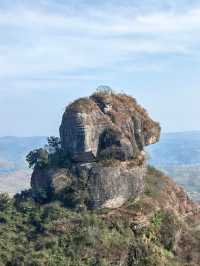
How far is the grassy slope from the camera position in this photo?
3838cm

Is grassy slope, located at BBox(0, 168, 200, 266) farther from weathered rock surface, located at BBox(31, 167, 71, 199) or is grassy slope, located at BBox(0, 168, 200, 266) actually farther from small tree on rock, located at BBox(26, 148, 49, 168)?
small tree on rock, located at BBox(26, 148, 49, 168)

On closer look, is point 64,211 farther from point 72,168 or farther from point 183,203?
point 183,203

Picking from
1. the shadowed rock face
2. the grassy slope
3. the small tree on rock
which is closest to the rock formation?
the shadowed rock face

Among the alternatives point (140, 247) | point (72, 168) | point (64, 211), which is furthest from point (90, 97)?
point (140, 247)

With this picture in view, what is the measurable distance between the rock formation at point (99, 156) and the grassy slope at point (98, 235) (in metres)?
1.33

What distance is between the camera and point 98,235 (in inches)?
1559

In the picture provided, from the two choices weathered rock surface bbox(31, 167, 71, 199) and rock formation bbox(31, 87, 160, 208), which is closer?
rock formation bbox(31, 87, 160, 208)

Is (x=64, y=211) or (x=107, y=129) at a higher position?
(x=107, y=129)

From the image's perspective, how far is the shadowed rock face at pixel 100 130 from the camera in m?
45.7

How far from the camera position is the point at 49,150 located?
50625mm

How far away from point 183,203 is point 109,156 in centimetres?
1039

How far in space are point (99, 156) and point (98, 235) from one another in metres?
7.96

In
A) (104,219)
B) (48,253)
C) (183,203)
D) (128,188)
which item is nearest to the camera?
(48,253)

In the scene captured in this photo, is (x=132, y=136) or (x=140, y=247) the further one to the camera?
(x=132, y=136)
